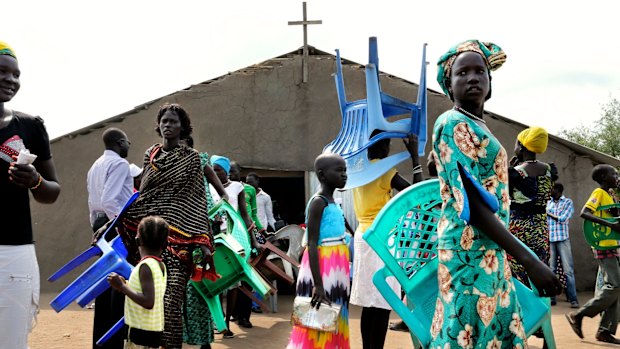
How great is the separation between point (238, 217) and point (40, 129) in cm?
323

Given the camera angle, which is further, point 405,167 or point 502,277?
point 405,167

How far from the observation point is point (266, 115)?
1137cm

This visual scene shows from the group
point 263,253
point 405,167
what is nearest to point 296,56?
point 405,167

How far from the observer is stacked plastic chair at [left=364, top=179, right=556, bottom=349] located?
2.87 metres

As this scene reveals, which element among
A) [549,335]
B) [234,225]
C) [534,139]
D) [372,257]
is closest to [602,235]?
[534,139]

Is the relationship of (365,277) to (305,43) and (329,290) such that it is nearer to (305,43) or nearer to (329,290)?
(329,290)

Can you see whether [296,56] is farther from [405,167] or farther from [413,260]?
[413,260]

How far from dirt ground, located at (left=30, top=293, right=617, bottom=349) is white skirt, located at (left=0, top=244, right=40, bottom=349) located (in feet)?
12.0

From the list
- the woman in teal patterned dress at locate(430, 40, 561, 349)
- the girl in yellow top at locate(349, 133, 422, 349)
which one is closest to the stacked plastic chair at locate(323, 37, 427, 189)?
the girl in yellow top at locate(349, 133, 422, 349)

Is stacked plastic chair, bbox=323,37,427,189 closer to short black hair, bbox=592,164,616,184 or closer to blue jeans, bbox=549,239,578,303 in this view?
short black hair, bbox=592,164,616,184

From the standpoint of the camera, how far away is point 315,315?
401cm

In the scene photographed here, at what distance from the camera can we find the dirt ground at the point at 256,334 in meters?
6.52

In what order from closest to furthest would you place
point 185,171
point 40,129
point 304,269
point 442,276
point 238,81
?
point 442,276 → point 40,129 → point 304,269 → point 185,171 → point 238,81

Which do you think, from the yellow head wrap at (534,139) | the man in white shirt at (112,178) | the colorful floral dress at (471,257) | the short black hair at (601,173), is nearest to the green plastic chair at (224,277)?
the man in white shirt at (112,178)
